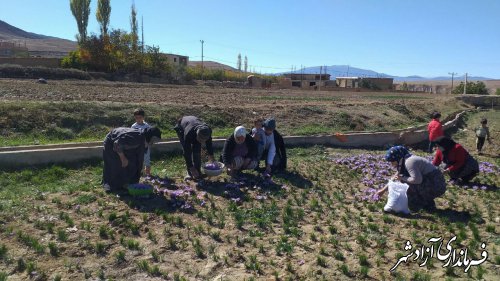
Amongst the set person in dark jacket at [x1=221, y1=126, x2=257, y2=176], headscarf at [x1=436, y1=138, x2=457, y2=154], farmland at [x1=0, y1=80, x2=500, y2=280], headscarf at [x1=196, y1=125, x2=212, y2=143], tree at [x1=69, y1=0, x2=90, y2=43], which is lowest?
farmland at [x1=0, y1=80, x2=500, y2=280]

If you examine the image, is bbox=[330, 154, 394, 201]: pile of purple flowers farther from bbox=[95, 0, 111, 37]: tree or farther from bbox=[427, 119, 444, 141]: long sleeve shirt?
bbox=[95, 0, 111, 37]: tree

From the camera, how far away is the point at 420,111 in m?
25.1

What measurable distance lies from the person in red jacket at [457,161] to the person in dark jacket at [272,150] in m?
3.33

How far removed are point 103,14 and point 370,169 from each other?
1993 inches

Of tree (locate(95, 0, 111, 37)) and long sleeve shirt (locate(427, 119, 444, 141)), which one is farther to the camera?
tree (locate(95, 0, 111, 37))

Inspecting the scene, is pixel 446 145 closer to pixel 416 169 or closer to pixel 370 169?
pixel 370 169

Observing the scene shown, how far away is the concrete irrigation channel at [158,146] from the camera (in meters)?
9.25

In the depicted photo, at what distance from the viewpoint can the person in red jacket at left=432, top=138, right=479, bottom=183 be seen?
9.33 m

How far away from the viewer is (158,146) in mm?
11141

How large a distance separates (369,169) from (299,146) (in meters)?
3.12

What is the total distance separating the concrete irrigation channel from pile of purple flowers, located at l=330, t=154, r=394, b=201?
1623 mm

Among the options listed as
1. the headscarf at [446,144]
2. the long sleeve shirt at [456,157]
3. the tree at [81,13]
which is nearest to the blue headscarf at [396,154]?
the headscarf at [446,144]

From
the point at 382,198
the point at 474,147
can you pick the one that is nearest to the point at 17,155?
the point at 382,198

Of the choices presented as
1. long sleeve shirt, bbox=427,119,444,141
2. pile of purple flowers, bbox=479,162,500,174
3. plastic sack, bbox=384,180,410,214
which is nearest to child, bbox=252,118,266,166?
plastic sack, bbox=384,180,410,214
